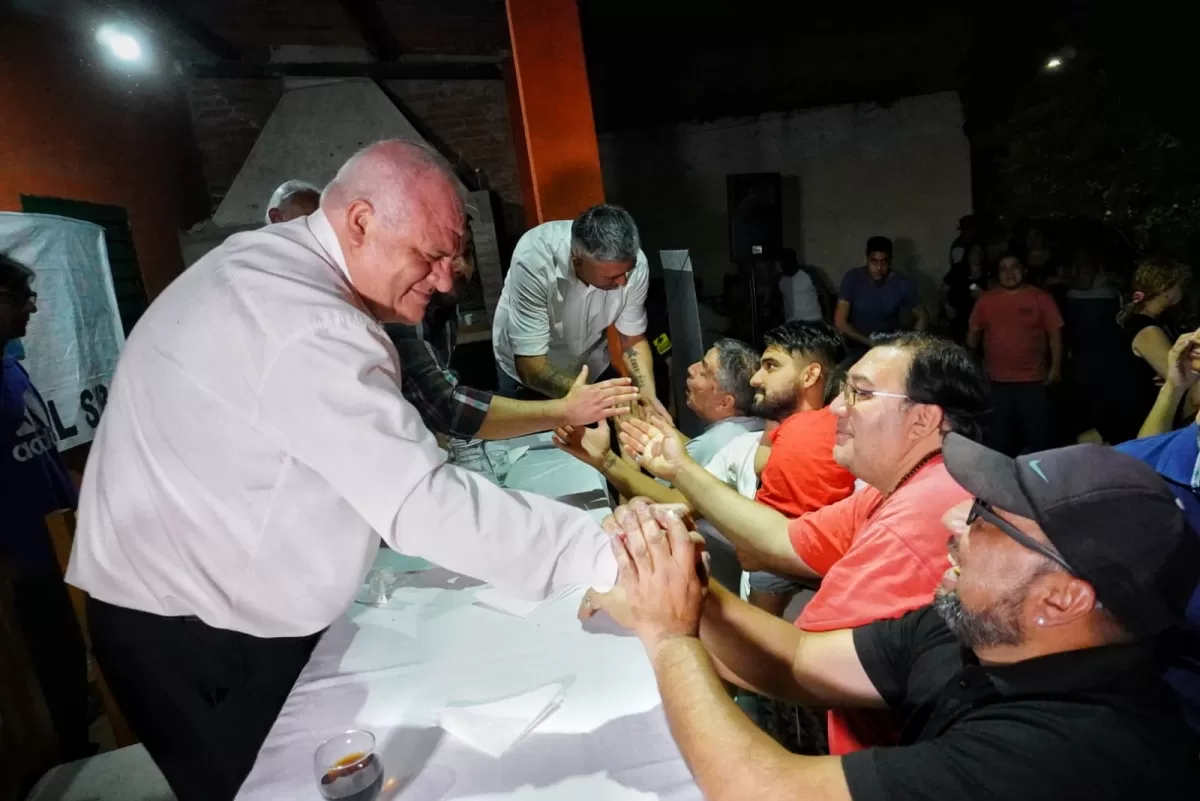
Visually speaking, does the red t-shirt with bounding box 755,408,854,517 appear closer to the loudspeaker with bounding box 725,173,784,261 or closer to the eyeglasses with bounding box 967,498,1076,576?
the eyeglasses with bounding box 967,498,1076,576

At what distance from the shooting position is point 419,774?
115 cm

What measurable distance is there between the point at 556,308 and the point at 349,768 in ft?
8.88

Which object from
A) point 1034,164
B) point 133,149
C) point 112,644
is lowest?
point 112,644

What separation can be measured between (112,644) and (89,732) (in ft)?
7.50

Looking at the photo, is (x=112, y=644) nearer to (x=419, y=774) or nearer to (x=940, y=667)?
(x=419, y=774)

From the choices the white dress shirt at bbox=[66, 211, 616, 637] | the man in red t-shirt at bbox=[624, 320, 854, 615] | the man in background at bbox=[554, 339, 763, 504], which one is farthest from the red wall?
the man in red t-shirt at bbox=[624, 320, 854, 615]

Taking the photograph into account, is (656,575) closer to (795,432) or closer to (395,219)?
(395,219)

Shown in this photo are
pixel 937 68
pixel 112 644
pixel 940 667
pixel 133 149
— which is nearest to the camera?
pixel 940 667

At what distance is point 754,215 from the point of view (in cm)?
657

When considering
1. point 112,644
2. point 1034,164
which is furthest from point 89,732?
point 1034,164

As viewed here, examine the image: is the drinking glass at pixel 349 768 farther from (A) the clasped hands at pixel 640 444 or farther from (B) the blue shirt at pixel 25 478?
(B) the blue shirt at pixel 25 478

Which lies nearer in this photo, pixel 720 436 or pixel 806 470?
pixel 806 470

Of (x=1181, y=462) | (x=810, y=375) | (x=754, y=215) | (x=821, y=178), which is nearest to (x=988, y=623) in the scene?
(x=1181, y=462)

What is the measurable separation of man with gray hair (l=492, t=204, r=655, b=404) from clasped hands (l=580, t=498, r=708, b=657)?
1.65 m
